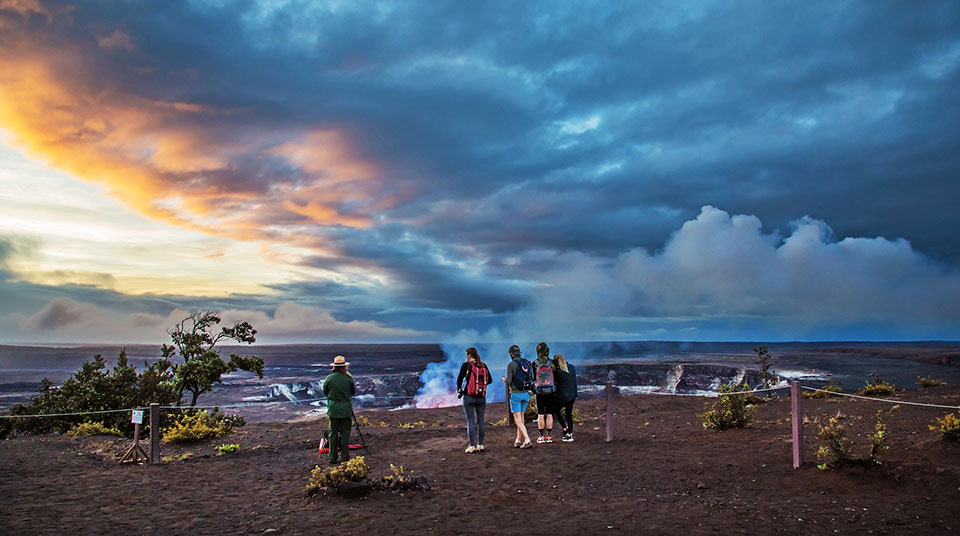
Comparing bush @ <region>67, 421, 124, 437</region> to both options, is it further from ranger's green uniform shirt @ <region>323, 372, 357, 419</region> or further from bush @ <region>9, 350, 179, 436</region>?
ranger's green uniform shirt @ <region>323, 372, 357, 419</region>

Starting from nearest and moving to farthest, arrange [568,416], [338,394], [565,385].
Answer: [338,394] → [565,385] → [568,416]

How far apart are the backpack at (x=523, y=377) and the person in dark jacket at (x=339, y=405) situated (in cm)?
328

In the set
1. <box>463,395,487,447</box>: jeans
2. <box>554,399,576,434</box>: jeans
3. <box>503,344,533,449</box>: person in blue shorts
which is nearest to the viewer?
<box>463,395,487,447</box>: jeans

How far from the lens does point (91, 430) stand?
635 inches

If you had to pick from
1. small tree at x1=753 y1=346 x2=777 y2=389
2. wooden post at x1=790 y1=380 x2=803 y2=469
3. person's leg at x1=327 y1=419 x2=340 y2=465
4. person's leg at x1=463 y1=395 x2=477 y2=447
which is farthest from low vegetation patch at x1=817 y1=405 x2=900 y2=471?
small tree at x1=753 y1=346 x2=777 y2=389

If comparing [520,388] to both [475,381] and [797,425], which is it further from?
[797,425]

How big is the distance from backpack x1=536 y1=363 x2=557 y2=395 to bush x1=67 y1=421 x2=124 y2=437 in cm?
1226

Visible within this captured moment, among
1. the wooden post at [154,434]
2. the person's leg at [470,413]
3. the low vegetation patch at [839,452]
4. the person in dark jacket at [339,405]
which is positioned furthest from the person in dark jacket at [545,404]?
the wooden post at [154,434]

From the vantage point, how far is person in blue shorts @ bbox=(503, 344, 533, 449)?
1179cm

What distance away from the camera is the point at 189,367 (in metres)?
17.6

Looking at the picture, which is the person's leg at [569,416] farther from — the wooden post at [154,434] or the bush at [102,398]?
the bush at [102,398]

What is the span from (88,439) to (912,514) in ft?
58.8

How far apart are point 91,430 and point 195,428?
3478 millimetres

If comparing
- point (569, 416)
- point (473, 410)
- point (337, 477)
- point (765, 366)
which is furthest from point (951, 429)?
point (765, 366)
